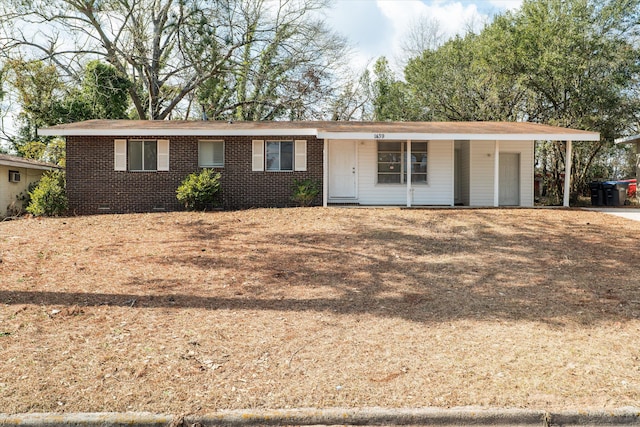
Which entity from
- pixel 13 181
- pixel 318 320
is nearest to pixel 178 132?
pixel 13 181

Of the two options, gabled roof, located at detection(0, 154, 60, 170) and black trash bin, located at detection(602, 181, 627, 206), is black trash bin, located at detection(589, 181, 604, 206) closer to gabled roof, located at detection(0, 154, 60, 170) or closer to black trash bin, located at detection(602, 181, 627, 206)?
black trash bin, located at detection(602, 181, 627, 206)

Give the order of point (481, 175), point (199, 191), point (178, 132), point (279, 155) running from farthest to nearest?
point (481, 175) → point (279, 155) → point (178, 132) → point (199, 191)

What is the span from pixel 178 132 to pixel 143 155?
1658mm

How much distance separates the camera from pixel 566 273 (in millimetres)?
8023

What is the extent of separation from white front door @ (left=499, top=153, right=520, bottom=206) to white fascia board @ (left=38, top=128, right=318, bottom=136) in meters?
7.26

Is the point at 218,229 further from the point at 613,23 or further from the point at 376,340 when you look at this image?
the point at 613,23

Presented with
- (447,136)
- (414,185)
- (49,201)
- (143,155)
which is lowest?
(49,201)

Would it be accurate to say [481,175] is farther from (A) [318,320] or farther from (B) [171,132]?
(A) [318,320]

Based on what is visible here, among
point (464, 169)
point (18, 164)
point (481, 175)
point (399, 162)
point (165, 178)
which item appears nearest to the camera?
point (165, 178)

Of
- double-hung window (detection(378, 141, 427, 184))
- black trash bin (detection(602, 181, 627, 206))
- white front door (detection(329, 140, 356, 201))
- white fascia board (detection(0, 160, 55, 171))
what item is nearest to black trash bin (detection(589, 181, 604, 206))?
black trash bin (detection(602, 181, 627, 206))

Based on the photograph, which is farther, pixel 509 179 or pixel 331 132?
pixel 509 179

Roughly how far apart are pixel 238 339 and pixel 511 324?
3268mm

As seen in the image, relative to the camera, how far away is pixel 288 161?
16625 millimetres

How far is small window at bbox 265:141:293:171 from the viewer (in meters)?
16.6
